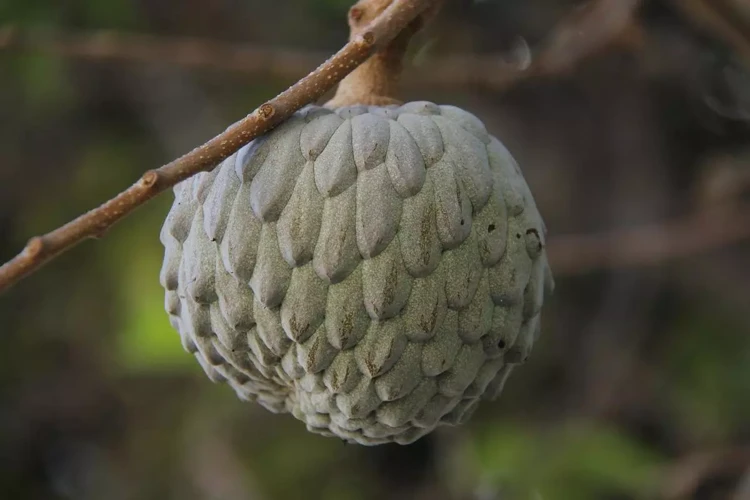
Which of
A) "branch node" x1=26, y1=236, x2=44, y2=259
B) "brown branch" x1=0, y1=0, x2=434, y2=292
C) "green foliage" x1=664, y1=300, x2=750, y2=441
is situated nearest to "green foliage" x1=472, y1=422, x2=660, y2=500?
"green foliage" x1=664, y1=300, x2=750, y2=441

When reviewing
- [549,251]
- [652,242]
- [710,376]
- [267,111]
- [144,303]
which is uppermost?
[267,111]

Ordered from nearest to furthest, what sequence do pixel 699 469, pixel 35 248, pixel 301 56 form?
1. pixel 35 248
2. pixel 301 56
3. pixel 699 469

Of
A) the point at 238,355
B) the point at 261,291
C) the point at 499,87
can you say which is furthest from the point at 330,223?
the point at 499,87

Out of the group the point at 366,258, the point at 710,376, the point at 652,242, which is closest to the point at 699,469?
the point at 710,376

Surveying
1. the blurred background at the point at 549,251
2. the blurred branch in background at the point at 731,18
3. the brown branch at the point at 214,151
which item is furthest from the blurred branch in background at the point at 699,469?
the brown branch at the point at 214,151

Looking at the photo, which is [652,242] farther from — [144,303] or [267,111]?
[267,111]

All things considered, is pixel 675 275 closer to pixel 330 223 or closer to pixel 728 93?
pixel 728 93
